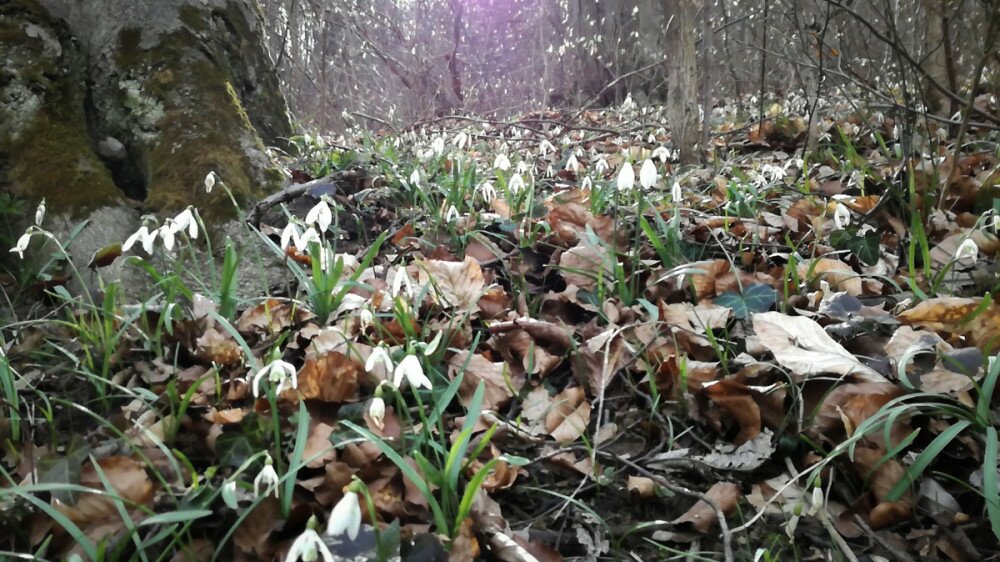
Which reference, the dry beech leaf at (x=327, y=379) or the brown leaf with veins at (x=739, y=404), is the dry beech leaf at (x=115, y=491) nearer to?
the dry beech leaf at (x=327, y=379)

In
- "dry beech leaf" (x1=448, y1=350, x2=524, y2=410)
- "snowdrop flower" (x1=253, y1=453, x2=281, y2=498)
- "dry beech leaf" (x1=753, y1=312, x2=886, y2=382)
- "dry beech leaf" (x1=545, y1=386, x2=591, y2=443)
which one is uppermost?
"snowdrop flower" (x1=253, y1=453, x2=281, y2=498)

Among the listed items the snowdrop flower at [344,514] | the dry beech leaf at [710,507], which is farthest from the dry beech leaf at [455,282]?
the snowdrop flower at [344,514]

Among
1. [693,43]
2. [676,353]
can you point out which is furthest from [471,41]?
[676,353]

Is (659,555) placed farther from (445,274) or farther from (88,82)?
(88,82)

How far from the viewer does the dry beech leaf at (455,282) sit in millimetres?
2049

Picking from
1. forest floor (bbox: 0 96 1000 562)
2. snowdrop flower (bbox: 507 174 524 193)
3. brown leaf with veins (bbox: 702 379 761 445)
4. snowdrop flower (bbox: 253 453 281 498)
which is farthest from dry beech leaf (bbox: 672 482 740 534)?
snowdrop flower (bbox: 507 174 524 193)

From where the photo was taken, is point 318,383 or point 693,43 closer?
point 318,383

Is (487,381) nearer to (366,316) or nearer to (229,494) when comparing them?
(366,316)

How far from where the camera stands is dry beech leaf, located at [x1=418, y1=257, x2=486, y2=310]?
205cm

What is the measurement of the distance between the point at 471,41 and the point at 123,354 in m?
10.3

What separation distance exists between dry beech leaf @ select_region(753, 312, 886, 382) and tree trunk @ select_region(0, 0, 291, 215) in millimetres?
2185

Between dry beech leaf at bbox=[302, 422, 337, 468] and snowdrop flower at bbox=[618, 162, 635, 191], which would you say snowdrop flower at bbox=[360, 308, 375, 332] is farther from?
snowdrop flower at bbox=[618, 162, 635, 191]

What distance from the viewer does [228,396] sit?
1.63 metres

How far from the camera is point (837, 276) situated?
212 cm
